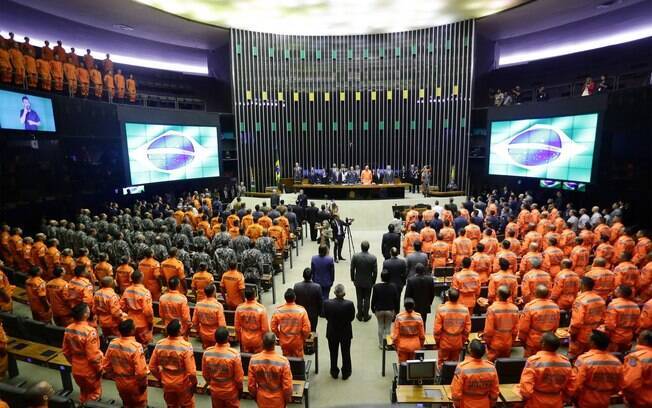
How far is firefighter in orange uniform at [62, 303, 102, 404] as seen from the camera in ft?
13.1

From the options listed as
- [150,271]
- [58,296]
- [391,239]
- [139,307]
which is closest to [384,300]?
[391,239]

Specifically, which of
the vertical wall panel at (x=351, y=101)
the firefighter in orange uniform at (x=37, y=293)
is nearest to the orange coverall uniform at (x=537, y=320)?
the firefighter in orange uniform at (x=37, y=293)

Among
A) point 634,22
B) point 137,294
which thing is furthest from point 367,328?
point 634,22

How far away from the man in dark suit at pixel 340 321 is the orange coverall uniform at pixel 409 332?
617 mm

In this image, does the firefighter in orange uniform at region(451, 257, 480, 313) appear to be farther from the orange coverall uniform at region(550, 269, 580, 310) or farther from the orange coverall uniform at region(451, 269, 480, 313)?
the orange coverall uniform at region(550, 269, 580, 310)

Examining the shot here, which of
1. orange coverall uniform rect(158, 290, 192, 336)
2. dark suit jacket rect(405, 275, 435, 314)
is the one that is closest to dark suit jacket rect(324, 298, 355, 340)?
dark suit jacket rect(405, 275, 435, 314)

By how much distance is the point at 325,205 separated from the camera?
13578mm

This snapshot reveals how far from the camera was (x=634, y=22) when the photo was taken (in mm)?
14648

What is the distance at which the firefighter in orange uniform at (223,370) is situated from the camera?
11.8 ft

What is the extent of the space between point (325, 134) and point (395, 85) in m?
4.31

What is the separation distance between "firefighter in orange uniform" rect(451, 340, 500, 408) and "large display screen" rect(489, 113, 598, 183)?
37.7 feet

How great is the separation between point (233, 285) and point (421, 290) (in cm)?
285

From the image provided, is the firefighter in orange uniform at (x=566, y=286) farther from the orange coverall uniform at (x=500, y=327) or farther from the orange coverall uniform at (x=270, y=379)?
the orange coverall uniform at (x=270, y=379)

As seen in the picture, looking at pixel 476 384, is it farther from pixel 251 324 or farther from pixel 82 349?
pixel 82 349
